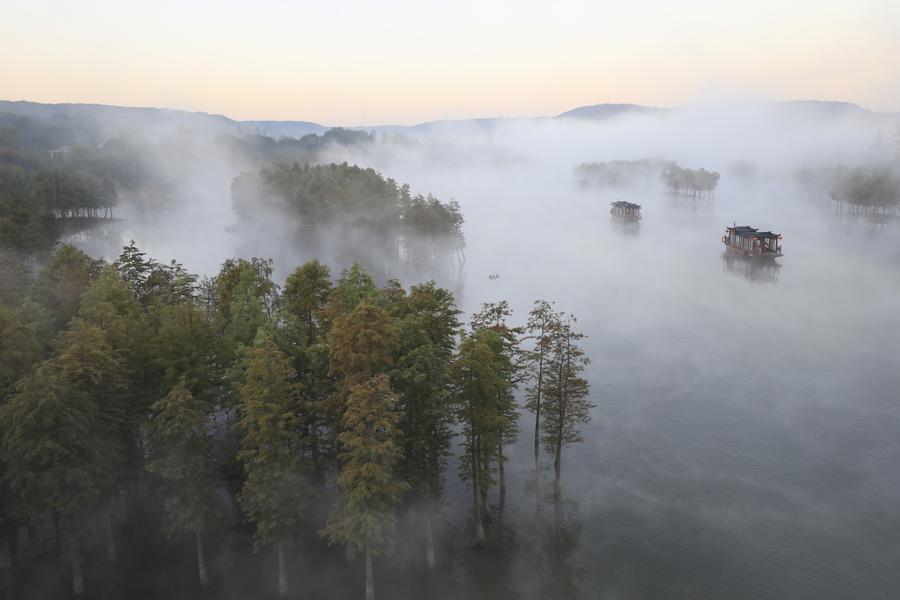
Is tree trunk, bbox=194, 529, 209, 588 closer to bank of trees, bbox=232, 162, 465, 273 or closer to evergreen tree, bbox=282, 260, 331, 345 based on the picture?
evergreen tree, bbox=282, 260, 331, 345

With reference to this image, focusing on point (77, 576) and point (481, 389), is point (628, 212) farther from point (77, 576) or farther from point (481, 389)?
point (77, 576)

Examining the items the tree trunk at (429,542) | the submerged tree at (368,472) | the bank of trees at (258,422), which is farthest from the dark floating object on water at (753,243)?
the submerged tree at (368,472)

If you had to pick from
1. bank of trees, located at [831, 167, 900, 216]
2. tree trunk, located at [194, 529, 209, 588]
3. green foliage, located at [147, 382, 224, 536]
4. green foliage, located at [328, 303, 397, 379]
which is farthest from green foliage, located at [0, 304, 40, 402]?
bank of trees, located at [831, 167, 900, 216]

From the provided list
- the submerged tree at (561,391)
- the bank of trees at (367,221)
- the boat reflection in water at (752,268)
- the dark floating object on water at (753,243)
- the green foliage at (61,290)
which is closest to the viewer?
the submerged tree at (561,391)

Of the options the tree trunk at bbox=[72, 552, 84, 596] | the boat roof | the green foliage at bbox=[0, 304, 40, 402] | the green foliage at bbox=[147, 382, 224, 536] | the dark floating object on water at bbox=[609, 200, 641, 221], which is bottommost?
the tree trunk at bbox=[72, 552, 84, 596]

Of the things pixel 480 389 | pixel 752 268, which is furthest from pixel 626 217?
pixel 480 389

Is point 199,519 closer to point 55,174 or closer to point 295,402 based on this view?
point 295,402

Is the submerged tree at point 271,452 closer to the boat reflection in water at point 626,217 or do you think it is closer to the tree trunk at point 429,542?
the tree trunk at point 429,542
